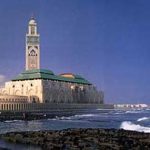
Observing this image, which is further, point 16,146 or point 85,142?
point 85,142

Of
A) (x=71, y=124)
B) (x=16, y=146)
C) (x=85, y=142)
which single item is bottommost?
(x=16, y=146)

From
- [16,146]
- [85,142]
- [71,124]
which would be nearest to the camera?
[16,146]

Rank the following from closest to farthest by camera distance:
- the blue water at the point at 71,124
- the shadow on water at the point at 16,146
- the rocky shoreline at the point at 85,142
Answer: the rocky shoreline at the point at 85,142 → the shadow on water at the point at 16,146 → the blue water at the point at 71,124

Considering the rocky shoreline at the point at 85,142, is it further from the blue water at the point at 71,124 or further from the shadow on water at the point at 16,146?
the blue water at the point at 71,124

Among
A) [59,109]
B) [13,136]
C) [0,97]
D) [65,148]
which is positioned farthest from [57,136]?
[59,109]

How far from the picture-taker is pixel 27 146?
140 feet

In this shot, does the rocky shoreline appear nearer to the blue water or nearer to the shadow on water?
the shadow on water

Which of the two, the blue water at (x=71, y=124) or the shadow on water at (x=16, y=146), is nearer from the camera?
the shadow on water at (x=16, y=146)

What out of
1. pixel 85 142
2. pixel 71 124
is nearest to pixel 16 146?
pixel 85 142

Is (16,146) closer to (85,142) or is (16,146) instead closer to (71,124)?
(85,142)

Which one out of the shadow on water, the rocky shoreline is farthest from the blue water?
the shadow on water

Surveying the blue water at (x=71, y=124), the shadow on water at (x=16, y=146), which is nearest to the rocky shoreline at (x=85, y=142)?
the shadow on water at (x=16, y=146)

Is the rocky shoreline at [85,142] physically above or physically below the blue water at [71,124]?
below

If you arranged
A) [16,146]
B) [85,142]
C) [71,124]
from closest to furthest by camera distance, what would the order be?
1. [16,146]
2. [85,142]
3. [71,124]
